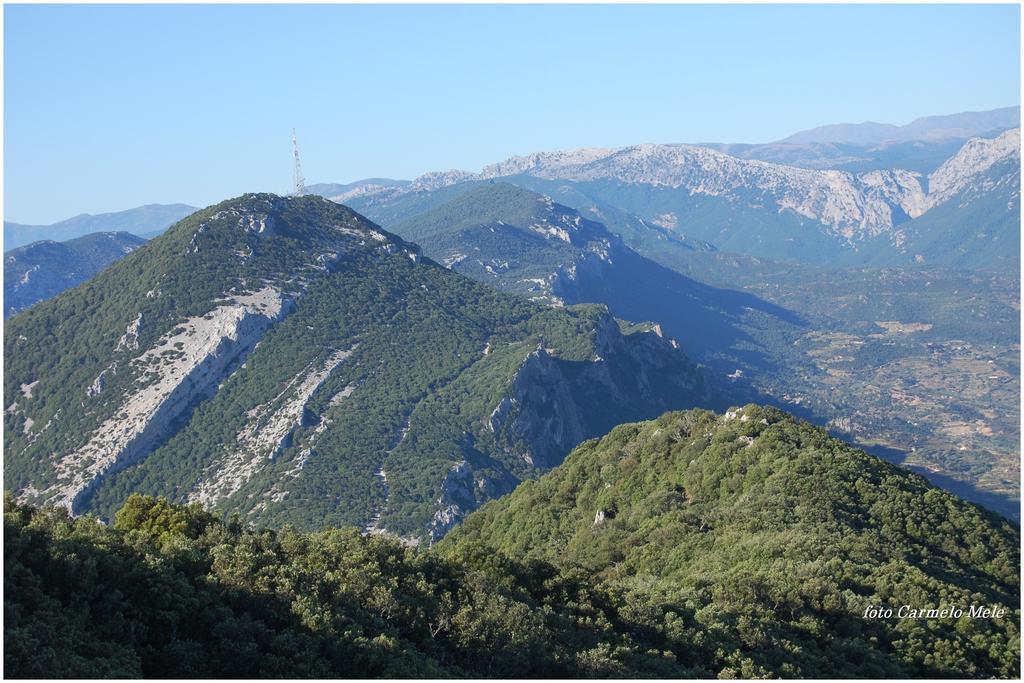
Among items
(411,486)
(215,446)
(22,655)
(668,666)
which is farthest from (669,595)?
(215,446)

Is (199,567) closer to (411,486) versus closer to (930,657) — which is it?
(930,657)

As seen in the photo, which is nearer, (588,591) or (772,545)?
(588,591)

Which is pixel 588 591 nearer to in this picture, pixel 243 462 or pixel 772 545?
pixel 772 545

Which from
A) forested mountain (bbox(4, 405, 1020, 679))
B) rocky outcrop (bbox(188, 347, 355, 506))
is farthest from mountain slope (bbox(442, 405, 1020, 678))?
rocky outcrop (bbox(188, 347, 355, 506))

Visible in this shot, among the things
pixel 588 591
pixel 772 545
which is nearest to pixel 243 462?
pixel 772 545

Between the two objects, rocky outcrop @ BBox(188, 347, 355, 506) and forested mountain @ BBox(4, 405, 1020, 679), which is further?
rocky outcrop @ BBox(188, 347, 355, 506)

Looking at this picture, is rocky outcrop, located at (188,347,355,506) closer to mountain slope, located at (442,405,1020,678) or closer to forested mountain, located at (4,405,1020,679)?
mountain slope, located at (442,405,1020,678)
